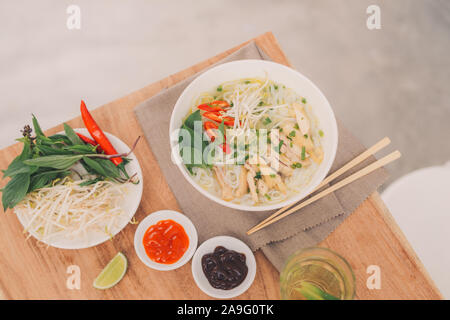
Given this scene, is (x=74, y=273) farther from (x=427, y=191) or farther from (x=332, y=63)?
(x=332, y=63)

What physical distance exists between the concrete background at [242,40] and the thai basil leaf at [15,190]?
167cm

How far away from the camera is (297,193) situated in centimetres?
163

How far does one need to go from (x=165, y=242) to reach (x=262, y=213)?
480mm

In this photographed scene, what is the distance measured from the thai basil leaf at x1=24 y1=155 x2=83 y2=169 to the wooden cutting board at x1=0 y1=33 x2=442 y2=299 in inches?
11.7

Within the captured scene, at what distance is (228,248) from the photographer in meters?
1.67

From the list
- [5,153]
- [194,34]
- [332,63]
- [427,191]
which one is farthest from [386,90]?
[5,153]

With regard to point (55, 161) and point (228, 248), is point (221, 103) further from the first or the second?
point (55, 161)

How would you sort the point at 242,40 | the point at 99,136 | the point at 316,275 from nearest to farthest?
the point at 316,275 → the point at 99,136 → the point at 242,40

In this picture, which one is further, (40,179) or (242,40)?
(242,40)

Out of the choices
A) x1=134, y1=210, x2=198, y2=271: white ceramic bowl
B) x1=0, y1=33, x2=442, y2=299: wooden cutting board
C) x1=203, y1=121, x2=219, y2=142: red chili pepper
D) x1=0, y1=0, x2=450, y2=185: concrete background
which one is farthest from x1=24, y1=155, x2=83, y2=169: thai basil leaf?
x1=0, y1=0, x2=450, y2=185: concrete background

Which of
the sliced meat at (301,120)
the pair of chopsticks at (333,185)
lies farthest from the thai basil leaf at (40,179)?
the sliced meat at (301,120)

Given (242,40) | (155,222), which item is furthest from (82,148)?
(242,40)

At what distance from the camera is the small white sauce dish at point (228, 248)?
5.16 ft

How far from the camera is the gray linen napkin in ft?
5.66
